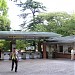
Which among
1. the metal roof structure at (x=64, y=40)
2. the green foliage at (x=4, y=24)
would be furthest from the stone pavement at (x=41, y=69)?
the green foliage at (x=4, y=24)

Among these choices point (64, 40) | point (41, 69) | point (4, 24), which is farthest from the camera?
point (4, 24)

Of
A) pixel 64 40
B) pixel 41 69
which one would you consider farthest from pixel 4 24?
pixel 41 69

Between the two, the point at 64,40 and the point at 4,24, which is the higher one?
the point at 4,24

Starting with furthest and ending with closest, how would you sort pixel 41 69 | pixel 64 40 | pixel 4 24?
pixel 4 24 → pixel 64 40 → pixel 41 69

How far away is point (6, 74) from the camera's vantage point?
1452 cm

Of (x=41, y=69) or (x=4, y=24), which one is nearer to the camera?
(x=41, y=69)

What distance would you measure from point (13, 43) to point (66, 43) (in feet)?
23.2

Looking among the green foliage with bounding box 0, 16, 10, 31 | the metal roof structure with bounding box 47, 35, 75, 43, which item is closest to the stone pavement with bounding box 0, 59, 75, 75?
the metal roof structure with bounding box 47, 35, 75, 43

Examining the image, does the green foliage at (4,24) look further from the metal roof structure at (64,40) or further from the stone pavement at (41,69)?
the stone pavement at (41,69)

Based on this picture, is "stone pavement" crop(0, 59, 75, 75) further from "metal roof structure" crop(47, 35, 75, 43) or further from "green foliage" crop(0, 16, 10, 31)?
"green foliage" crop(0, 16, 10, 31)

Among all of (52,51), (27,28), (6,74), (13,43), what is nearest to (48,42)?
(52,51)

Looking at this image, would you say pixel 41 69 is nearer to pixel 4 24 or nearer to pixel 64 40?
pixel 64 40

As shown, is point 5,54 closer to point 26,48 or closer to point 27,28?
point 26,48

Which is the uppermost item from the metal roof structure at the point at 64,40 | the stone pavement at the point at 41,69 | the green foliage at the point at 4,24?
the green foliage at the point at 4,24
